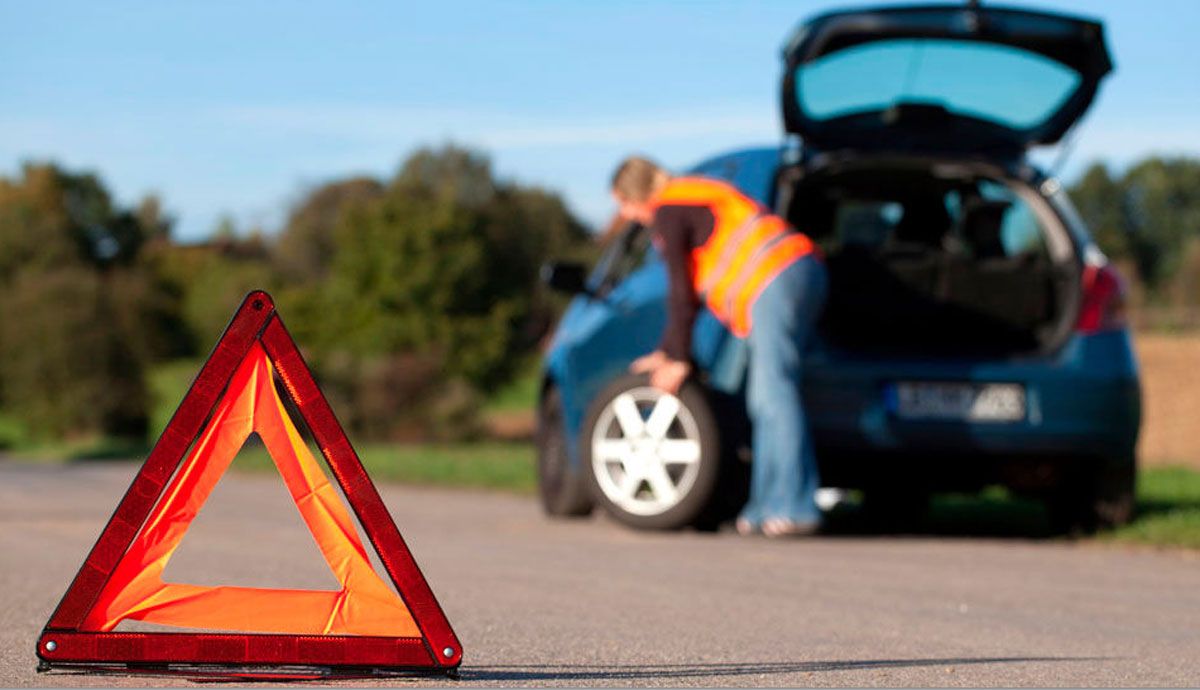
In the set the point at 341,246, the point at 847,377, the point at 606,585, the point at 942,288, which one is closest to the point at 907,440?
the point at 847,377

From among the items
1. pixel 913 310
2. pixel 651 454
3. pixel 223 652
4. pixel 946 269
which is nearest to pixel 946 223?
pixel 946 269

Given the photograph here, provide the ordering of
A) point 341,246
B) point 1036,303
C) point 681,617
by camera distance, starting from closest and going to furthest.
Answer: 1. point 681,617
2. point 1036,303
3. point 341,246

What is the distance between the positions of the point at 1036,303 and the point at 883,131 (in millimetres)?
1109

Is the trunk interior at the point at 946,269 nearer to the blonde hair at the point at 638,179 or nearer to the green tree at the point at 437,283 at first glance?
the blonde hair at the point at 638,179

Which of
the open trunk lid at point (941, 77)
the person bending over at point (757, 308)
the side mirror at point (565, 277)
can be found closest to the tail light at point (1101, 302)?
the open trunk lid at point (941, 77)

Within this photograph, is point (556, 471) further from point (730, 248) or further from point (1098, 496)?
point (1098, 496)

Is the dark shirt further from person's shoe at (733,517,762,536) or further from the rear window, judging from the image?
the rear window

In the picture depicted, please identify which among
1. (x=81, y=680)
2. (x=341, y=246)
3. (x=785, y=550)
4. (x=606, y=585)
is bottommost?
(x=341, y=246)

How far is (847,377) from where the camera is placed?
8.61 m

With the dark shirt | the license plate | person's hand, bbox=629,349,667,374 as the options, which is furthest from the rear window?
person's hand, bbox=629,349,667,374

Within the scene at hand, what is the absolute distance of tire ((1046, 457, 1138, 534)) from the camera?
898cm

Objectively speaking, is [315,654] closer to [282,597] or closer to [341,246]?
[282,597]

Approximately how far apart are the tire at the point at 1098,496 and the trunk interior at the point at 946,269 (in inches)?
25.0

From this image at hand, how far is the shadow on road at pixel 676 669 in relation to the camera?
4.38 meters
